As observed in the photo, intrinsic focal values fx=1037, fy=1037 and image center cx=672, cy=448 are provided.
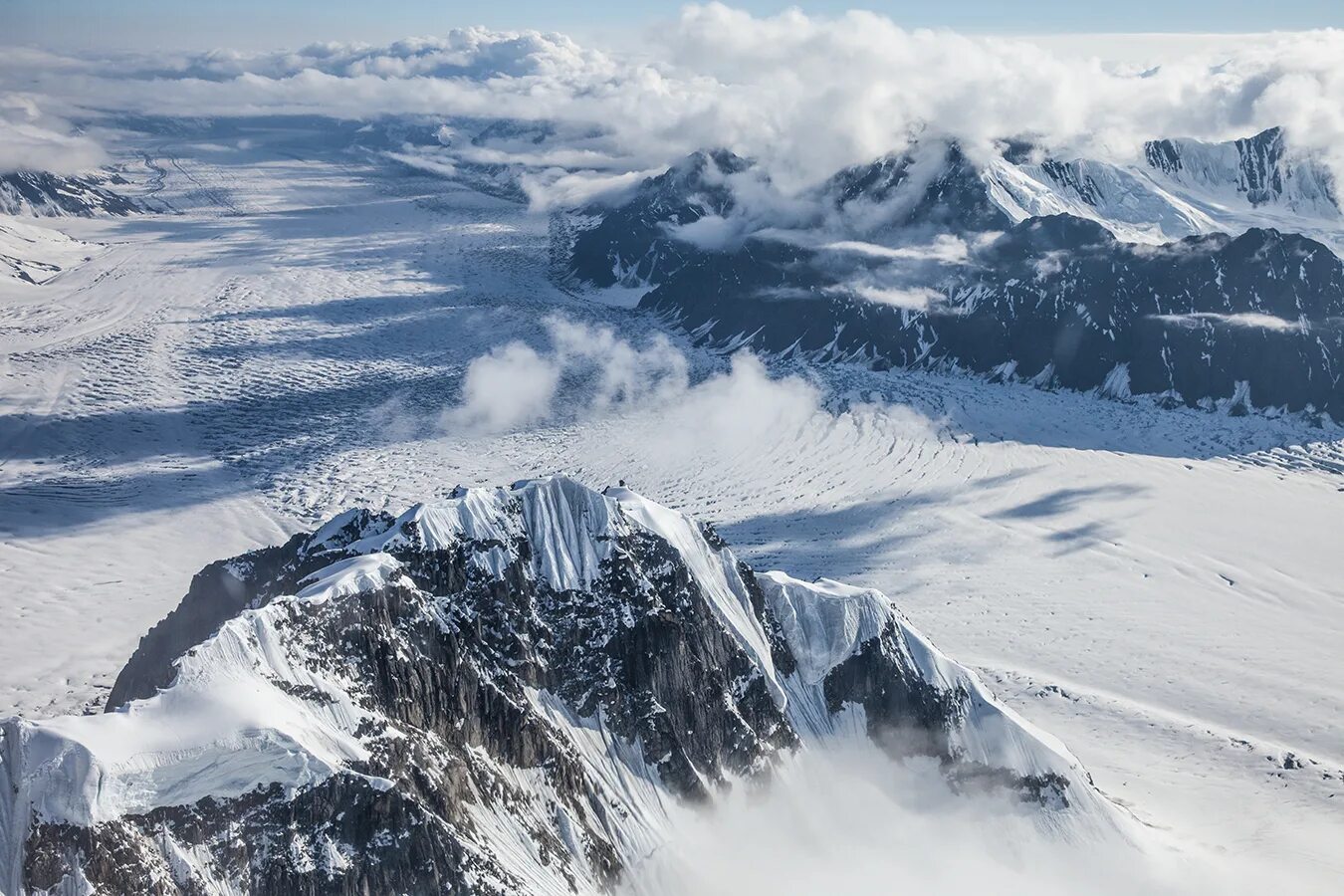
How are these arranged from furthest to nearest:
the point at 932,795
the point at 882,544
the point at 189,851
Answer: the point at 882,544
the point at 932,795
the point at 189,851

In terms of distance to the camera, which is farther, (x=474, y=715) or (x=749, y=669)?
(x=749, y=669)

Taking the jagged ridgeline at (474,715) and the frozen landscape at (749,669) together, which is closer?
the jagged ridgeline at (474,715)

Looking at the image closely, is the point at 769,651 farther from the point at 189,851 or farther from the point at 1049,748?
the point at 189,851

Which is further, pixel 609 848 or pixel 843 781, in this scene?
pixel 843 781

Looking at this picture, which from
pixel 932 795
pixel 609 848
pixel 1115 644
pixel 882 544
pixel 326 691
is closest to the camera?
pixel 326 691

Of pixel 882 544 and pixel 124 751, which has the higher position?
pixel 124 751

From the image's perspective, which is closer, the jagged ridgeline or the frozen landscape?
the jagged ridgeline

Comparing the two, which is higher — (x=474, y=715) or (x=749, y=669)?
(x=474, y=715)

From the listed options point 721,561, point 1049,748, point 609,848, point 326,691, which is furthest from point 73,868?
point 1049,748
